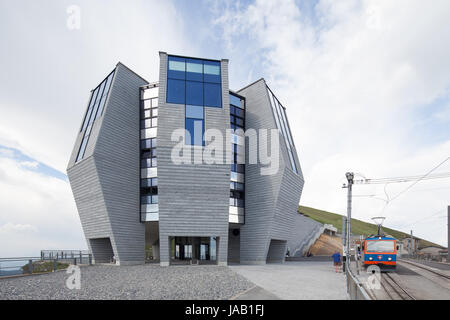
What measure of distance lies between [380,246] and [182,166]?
15661mm

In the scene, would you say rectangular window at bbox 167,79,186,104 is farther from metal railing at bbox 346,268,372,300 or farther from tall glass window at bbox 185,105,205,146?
metal railing at bbox 346,268,372,300

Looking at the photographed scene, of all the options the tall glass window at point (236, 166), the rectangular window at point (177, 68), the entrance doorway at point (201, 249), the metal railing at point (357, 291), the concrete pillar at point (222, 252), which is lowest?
the entrance doorway at point (201, 249)

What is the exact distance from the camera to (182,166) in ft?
91.6

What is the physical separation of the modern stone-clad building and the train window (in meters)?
9.71

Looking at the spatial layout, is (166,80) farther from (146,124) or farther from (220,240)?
(220,240)

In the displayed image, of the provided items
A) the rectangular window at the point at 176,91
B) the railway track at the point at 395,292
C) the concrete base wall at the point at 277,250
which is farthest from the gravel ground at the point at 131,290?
the concrete base wall at the point at 277,250

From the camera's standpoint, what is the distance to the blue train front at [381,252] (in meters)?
22.9

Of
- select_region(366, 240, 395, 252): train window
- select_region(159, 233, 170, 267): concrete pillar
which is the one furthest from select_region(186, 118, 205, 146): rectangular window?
select_region(366, 240, 395, 252): train window

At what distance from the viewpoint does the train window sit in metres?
23.0

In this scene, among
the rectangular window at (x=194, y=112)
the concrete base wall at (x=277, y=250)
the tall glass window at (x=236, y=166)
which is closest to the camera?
the rectangular window at (x=194, y=112)

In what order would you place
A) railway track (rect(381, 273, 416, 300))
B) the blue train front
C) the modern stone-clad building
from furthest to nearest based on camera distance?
the modern stone-clad building
the blue train front
railway track (rect(381, 273, 416, 300))

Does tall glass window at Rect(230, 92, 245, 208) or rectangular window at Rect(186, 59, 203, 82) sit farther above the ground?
rectangular window at Rect(186, 59, 203, 82)

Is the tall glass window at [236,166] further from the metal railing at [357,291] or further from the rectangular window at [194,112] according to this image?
the metal railing at [357,291]

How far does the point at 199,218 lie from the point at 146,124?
1088 cm
